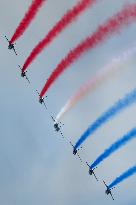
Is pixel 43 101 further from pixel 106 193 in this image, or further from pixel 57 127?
pixel 106 193

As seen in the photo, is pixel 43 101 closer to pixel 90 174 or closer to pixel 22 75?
pixel 22 75

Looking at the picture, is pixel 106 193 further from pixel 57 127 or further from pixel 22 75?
pixel 22 75

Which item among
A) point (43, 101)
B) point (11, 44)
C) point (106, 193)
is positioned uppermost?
point (11, 44)

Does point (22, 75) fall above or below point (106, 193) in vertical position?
above

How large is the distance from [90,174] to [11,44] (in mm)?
17196

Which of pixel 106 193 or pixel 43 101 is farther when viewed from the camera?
pixel 106 193

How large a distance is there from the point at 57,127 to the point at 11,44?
398 inches

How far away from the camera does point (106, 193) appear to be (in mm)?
91375

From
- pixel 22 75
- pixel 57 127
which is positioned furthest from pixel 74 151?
pixel 22 75

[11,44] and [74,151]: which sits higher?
[11,44]

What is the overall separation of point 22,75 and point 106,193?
660 inches

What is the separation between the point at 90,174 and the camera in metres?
90.4

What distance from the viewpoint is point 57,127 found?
86.9m

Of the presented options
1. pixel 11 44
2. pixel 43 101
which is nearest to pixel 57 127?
pixel 43 101
